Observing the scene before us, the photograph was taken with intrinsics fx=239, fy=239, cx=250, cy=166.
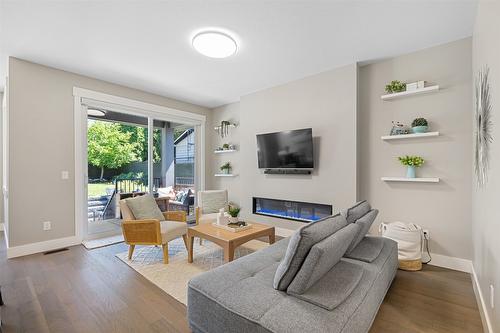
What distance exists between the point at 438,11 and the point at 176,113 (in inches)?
174

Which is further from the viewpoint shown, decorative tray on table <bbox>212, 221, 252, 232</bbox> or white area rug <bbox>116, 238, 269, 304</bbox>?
decorative tray on table <bbox>212, 221, 252, 232</bbox>

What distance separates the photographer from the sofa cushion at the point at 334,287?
1.37 metres

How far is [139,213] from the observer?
330cm

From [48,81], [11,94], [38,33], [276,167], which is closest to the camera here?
A: [38,33]

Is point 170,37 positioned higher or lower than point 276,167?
higher

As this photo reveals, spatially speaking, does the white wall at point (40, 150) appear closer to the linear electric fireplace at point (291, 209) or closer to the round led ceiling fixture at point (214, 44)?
the round led ceiling fixture at point (214, 44)

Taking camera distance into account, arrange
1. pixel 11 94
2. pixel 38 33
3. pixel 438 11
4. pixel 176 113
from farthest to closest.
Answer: pixel 176 113 < pixel 11 94 < pixel 38 33 < pixel 438 11

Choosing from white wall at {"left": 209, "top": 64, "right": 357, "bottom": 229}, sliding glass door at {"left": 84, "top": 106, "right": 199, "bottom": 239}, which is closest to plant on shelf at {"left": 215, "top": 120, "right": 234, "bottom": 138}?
white wall at {"left": 209, "top": 64, "right": 357, "bottom": 229}

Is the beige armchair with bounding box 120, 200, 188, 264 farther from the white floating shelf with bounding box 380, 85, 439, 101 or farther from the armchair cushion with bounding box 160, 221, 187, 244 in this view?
the white floating shelf with bounding box 380, 85, 439, 101

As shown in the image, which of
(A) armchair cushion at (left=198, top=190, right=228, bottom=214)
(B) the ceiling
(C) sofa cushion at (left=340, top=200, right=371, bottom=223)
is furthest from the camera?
(A) armchair cushion at (left=198, top=190, right=228, bottom=214)

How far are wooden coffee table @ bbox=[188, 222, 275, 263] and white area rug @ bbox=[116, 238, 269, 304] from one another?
209 mm

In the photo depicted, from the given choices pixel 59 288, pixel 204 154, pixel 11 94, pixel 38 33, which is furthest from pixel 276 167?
pixel 11 94

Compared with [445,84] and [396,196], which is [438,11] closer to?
[445,84]

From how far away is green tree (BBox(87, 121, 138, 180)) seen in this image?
407 cm
